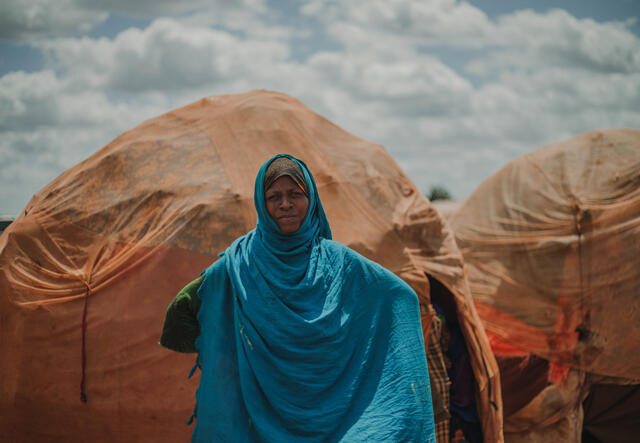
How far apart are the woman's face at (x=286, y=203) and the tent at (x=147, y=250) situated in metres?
1.29

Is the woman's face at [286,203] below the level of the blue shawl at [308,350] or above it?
above

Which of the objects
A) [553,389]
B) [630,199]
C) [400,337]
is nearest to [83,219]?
[400,337]

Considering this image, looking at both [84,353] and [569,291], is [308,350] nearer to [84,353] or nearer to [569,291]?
[84,353]

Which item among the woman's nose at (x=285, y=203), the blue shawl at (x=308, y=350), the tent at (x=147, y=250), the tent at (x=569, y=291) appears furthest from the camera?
the tent at (x=569, y=291)

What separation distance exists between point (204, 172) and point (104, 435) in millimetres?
1620

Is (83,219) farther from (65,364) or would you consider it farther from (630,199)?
(630,199)

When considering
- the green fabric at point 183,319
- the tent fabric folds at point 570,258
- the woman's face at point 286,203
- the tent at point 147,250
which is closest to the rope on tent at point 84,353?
the tent at point 147,250

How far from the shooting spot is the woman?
92.4 inches

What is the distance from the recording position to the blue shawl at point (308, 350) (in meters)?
2.34

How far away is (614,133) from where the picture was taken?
242 inches

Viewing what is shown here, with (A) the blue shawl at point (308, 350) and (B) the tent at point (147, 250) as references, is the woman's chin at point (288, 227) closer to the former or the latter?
(A) the blue shawl at point (308, 350)

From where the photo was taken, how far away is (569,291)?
18.7 ft

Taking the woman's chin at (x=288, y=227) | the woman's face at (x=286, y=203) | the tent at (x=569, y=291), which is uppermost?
the woman's face at (x=286, y=203)

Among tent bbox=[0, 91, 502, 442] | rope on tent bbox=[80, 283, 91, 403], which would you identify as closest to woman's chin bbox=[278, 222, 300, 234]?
tent bbox=[0, 91, 502, 442]
